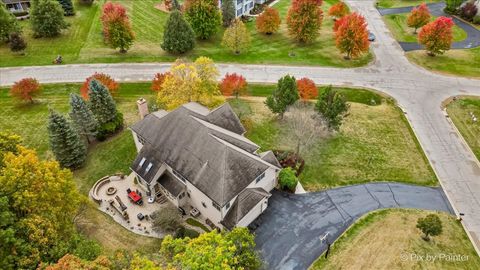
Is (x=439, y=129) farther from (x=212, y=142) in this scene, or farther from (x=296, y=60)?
(x=212, y=142)

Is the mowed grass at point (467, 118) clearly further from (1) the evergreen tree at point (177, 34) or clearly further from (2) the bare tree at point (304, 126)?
(1) the evergreen tree at point (177, 34)

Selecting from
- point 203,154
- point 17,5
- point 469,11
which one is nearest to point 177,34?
point 203,154

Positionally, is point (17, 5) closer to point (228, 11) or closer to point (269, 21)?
point (228, 11)

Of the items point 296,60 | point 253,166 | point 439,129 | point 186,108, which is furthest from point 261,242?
point 296,60

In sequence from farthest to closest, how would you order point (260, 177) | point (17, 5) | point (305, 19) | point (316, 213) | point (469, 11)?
point (17, 5), point (469, 11), point (305, 19), point (316, 213), point (260, 177)

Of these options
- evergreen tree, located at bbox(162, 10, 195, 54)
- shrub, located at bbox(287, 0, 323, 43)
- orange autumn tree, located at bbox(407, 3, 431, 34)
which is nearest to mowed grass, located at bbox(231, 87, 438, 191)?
evergreen tree, located at bbox(162, 10, 195, 54)

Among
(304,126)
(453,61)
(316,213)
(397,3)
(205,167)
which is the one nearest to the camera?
(205,167)

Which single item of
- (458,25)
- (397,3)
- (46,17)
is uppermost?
(397,3)
